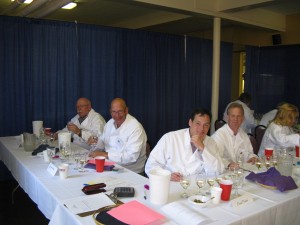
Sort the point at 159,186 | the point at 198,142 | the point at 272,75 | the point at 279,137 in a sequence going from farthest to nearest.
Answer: the point at 272,75
the point at 279,137
the point at 198,142
the point at 159,186

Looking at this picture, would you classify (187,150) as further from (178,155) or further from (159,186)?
(159,186)

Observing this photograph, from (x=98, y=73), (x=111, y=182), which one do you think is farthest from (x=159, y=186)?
(x=98, y=73)

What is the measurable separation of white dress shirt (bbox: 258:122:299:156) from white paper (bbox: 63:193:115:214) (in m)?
2.30

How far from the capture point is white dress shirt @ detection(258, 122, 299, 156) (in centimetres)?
341

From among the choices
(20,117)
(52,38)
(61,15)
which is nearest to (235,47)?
(61,15)

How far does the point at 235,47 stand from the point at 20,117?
5.58 m

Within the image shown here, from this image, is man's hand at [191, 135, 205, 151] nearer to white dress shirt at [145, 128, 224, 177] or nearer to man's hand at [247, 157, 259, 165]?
white dress shirt at [145, 128, 224, 177]

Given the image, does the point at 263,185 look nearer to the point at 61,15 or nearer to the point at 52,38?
the point at 52,38

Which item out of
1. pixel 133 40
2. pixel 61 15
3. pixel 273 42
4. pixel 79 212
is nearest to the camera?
pixel 79 212

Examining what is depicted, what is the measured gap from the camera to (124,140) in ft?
10.1

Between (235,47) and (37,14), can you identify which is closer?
(37,14)

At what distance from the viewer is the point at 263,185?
2012mm

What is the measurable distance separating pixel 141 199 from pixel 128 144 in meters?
1.28

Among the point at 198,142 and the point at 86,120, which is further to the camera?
the point at 86,120
